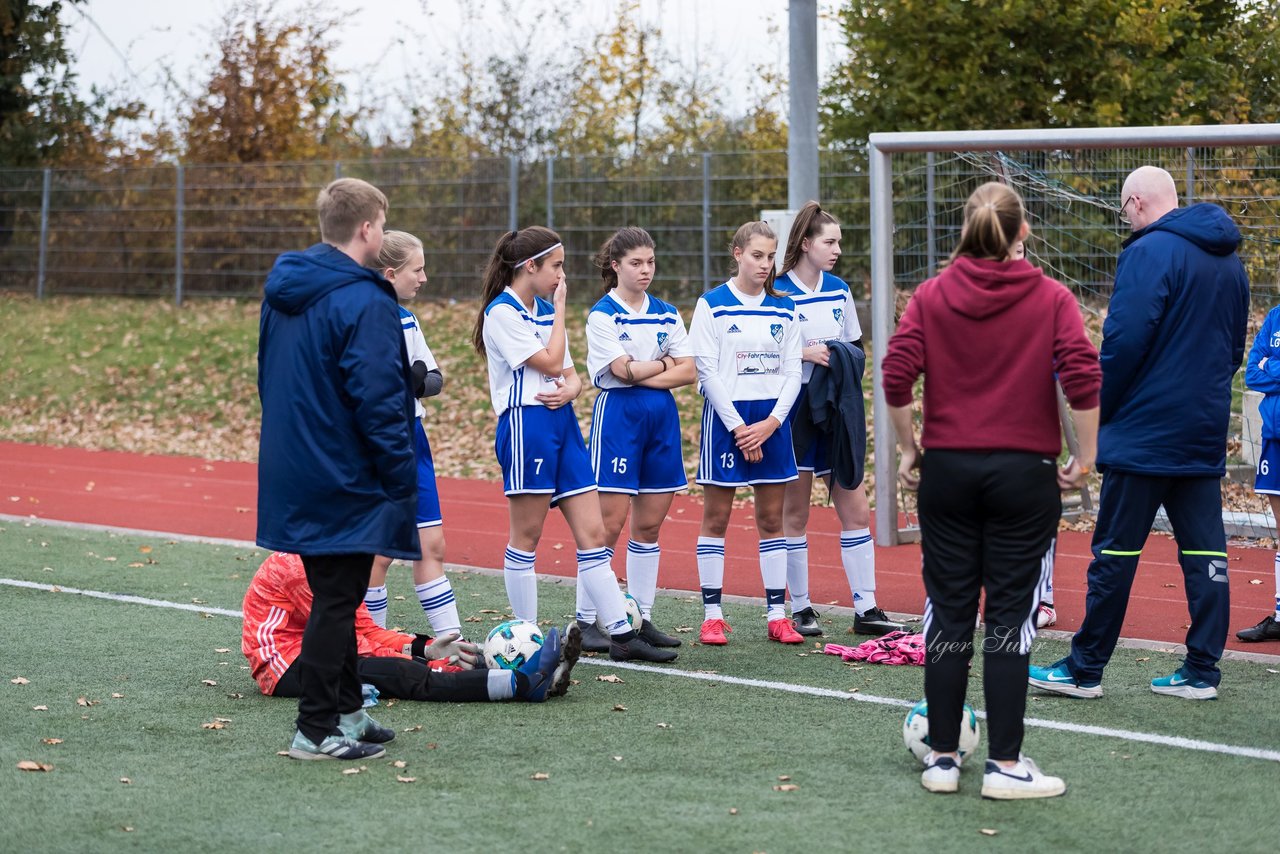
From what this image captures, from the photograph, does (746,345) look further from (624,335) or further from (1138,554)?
(1138,554)

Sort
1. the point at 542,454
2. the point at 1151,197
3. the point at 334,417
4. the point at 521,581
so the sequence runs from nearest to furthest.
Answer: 1. the point at 334,417
2. the point at 1151,197
3. the point at 542,454
4. the point at 521,581

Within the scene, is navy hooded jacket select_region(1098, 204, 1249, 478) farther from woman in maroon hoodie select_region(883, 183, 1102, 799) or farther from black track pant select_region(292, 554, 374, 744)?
black track pant select_region(292, 554, 374, 744)

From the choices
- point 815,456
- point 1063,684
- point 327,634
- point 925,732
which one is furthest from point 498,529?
point 925,732

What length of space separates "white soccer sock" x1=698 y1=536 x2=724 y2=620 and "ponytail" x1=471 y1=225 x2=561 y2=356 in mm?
1532

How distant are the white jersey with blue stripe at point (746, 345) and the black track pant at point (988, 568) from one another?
232 centimetres

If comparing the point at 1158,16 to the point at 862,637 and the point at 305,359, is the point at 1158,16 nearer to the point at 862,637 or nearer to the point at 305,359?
the point at 862,637

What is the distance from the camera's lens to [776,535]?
288 inches

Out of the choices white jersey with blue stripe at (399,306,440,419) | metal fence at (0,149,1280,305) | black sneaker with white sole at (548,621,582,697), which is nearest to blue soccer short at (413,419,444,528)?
white jersey with blue stripe at (399,306,440,419)

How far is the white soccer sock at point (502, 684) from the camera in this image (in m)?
6.07

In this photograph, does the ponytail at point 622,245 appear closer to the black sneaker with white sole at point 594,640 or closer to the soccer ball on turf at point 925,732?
the black sneaker with white sole at point 594,640

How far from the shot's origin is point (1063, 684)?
6164mm

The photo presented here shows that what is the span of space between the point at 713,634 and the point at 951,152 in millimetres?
4221

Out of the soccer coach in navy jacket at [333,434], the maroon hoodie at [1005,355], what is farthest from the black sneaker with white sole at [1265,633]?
the soccer coach in navy jacket at [333,434]

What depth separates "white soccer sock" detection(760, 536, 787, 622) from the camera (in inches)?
287
